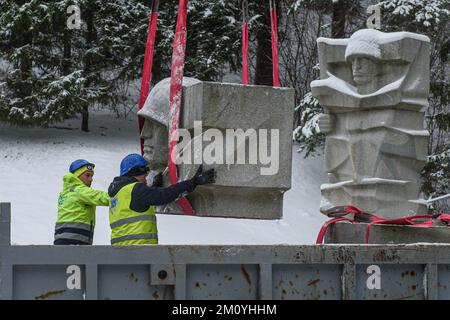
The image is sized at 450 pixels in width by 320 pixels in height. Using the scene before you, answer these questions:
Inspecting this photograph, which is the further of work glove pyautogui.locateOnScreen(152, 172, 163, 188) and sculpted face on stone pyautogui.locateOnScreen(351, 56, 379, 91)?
sculpted face on stone pyautogui.locateOnScreen(351, 56, 379, 91)

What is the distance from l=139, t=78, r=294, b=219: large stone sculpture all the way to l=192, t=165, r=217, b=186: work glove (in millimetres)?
76

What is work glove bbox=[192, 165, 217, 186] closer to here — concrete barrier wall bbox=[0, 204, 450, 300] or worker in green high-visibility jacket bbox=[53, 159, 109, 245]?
worker in green high-visibility jacket bbox=[53, 159, 109, 245]

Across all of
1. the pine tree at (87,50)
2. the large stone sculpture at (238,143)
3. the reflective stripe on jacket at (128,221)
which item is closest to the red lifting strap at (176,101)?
the large stone sculpture at (238,143)

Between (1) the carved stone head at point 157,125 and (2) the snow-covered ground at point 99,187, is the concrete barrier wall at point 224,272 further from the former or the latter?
(2) the snow-covered ground at point 99,187

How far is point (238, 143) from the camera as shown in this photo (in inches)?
279

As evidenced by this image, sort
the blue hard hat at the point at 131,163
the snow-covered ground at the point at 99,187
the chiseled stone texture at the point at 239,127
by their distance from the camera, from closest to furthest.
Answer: the blue hard hat at the point at 131,163, the chiseled stone texture at the point at 239,127, the snow-covered ground at the point at 99,187

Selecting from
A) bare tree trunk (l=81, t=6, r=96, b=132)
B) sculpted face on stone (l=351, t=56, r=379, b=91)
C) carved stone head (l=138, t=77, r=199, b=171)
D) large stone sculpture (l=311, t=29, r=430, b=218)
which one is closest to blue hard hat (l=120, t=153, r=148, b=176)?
carved stone head (l=138, t=77, r=199, b=171)

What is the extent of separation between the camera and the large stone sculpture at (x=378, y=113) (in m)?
10.3

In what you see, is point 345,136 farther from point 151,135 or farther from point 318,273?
point 318,273

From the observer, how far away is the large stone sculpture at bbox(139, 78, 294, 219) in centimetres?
703

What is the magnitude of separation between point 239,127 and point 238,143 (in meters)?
0.13

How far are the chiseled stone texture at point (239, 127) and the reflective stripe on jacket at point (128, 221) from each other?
1.48 m

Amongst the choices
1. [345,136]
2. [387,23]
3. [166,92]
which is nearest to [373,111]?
[345,136]

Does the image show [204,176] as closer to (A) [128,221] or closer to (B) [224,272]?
(A) [128,221]
